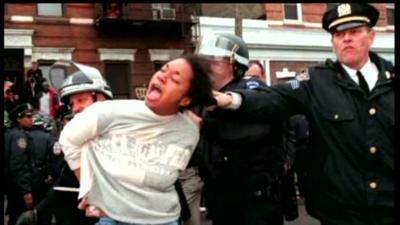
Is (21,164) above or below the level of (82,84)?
below

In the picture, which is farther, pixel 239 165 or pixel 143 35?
pixel 143 35

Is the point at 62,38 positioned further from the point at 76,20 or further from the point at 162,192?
the point at 162,192

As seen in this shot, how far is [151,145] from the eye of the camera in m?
3.07

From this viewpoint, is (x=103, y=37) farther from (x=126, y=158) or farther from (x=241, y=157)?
(x=126, y=158)

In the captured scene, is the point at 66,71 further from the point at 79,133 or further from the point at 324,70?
the point at 324,70

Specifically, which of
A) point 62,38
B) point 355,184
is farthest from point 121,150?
point 62,38

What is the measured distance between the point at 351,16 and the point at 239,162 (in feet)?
3.32

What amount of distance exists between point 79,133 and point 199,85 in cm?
62

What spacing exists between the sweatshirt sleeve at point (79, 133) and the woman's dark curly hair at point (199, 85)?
472 millimetres

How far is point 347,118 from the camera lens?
294 centimetres

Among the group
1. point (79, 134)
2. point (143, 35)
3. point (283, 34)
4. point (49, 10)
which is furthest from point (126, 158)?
point (283, 34)

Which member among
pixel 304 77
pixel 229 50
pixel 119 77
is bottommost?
pixel 119 77

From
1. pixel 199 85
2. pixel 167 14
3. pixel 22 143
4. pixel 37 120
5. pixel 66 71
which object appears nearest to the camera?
pixel 199 85

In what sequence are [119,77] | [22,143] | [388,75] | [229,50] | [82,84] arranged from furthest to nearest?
[119,77] < [22,143] < [82,84] < [229,50] < [388,75]
